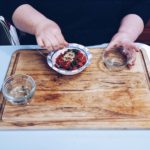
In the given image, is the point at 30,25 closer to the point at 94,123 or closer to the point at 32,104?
the point at 32,104

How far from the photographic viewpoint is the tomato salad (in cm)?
98

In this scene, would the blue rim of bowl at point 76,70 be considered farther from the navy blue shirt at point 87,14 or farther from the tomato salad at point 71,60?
the navy blue shirt at point 87,14

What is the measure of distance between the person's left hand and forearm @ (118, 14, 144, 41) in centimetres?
4

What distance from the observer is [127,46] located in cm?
102

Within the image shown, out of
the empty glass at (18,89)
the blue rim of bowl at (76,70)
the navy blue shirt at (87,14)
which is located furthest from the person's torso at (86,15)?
the empty glass at (18,89)

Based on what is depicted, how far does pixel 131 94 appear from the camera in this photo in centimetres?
89

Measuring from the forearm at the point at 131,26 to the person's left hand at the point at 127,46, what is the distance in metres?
0.04

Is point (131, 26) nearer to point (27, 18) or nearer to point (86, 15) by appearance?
point (86, 15)

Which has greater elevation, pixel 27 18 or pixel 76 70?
pixel 27 18

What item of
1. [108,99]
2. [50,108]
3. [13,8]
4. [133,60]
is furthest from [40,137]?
[13,8]

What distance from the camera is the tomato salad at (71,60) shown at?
3.22ft

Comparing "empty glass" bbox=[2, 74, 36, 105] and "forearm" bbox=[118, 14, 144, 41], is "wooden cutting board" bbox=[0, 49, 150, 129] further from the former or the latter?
"forearm" bbox=[118, 14, 144, 41]

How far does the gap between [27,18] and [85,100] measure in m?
0.42

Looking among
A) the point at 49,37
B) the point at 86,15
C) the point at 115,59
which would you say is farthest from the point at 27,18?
the point at 115,59
